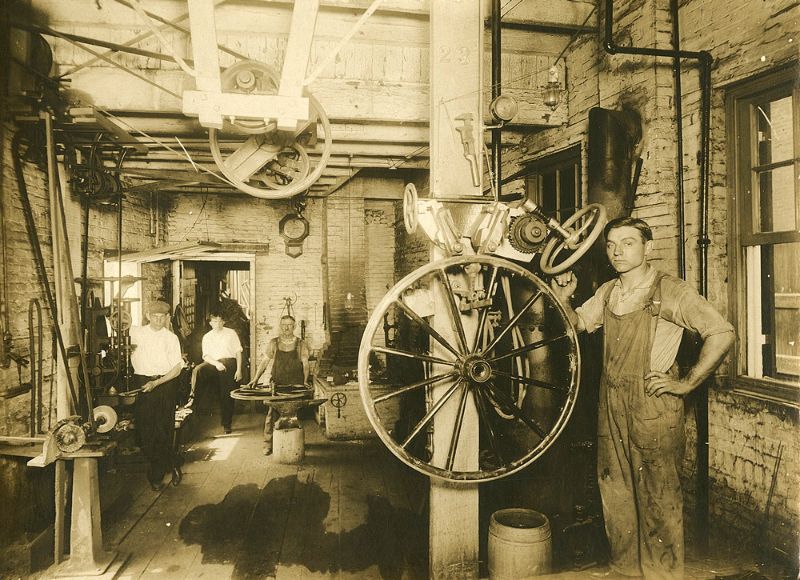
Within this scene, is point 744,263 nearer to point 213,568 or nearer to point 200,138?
point 213,568

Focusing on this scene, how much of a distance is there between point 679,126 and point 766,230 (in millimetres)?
960

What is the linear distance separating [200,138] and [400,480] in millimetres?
4238

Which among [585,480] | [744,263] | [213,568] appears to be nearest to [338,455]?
[213,568]

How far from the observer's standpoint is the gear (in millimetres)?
2902

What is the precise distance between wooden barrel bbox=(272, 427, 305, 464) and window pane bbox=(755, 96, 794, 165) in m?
5.25

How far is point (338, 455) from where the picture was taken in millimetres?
6352

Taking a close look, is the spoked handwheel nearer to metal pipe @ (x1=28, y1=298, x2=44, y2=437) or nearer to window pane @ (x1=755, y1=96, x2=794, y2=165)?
window pane @ (x1=755, y1=96, x2=794, y2=165)

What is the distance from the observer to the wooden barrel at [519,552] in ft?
9.97

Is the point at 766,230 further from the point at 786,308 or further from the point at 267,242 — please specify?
the point at 267,242

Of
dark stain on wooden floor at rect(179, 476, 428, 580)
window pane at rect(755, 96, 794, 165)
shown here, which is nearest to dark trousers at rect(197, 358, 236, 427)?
dark stain on wooden floor at rect(179, 476, 428, 580)

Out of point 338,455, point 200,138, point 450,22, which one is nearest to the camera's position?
point 450,22

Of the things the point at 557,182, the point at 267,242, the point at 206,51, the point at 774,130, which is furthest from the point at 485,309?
the point at 267,242

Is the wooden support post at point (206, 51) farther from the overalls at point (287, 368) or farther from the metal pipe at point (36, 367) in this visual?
the overalls at point (287, 368)

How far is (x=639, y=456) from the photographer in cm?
282
